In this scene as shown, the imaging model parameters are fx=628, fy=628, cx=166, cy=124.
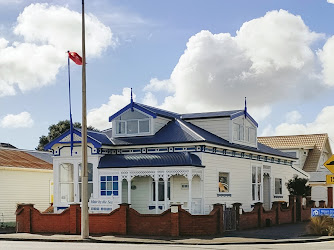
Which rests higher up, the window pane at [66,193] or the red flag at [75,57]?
the red flag at [75,57]

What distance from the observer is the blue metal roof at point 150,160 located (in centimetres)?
3033

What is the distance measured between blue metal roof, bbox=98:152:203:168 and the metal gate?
2703mm

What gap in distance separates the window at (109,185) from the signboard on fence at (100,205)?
3.59 ft

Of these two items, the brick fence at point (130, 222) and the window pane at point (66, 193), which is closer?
the brick fence at point (130, 222)

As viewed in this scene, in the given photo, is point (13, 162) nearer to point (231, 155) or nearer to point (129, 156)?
point (129, 156)

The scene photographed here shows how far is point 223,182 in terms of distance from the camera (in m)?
34.1

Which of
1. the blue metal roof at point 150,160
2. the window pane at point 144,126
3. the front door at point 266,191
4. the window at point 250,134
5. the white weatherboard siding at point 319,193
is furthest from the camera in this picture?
the white weatherboard siding at point 319,193

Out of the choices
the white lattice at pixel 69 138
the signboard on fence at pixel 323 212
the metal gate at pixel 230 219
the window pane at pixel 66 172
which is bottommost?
the metal gate at pixel 230 219

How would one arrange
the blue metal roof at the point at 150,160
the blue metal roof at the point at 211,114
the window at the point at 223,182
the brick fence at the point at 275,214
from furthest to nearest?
the blue metal roof at the point at 211,114 → the window at the point at 223,182 → the brick fence at the point at 275,214 → the blue metal roof at the point at 150,160

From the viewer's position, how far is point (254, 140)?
3859 centimetres

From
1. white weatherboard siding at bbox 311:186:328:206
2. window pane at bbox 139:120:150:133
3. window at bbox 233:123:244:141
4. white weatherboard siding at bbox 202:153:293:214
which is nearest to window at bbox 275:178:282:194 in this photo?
white weatherboard siding at bbox 202:153:293:214

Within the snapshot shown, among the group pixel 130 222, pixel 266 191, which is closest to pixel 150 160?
pixel 130 222

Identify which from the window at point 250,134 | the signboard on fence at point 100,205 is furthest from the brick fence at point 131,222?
the window at point 250,134

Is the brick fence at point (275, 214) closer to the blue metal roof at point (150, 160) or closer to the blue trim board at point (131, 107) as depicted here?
Result: the blue metal roof at point (150, 160)
